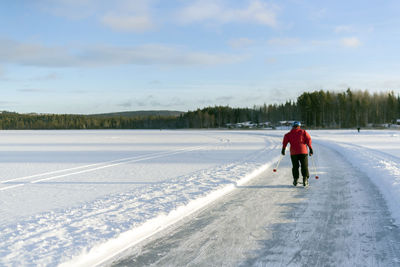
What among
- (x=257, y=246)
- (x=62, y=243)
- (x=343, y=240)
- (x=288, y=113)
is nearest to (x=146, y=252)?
(x=62, y=243)

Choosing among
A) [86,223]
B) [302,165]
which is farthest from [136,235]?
[302,165]

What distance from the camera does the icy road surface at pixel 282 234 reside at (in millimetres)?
4402

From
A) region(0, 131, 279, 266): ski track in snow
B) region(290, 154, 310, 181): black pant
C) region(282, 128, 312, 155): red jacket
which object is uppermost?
region(282, 128, 312, 155): red jacket

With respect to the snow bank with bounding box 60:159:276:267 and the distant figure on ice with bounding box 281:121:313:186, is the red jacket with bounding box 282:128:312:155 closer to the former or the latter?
the distant figure on ice with bounding box 281:121:313:186

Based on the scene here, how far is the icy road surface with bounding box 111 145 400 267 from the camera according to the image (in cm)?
440

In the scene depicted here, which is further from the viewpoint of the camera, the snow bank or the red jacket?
the red jacket

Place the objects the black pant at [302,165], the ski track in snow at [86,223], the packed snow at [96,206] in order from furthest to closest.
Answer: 1. the black pant at [302,165]
2. the packed snow at [96,206]
3. the ski track in snow at [86,223]

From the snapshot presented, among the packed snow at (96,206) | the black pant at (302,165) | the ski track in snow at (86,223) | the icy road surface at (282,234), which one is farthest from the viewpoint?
the black pant at (302,165)

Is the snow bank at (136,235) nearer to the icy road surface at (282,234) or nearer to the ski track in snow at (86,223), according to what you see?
the ski track in snow at (86,223)

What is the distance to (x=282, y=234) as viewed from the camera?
17.7 feet

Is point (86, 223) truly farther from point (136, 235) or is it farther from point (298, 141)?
point (298, 141)

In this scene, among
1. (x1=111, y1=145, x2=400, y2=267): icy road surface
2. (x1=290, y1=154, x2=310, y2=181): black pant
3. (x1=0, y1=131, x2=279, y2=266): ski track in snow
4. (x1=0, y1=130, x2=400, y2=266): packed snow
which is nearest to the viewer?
(x1=111, y1=145, x2=400, y2=267): icy road surface

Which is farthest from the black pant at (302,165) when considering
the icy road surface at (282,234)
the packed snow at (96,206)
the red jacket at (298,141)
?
the packed snow at (96,206)

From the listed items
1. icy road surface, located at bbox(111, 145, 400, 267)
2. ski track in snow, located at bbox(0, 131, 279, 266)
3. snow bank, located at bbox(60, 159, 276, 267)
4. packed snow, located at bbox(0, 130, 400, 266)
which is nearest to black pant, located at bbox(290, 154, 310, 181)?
icy road surface, located at bbox(111, 145, 400, 267)
